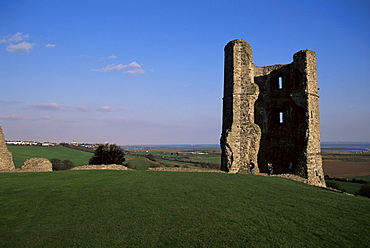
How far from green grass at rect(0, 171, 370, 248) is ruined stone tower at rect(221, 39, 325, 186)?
7.82 meters

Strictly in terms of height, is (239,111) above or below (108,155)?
above

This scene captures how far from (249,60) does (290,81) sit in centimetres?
411

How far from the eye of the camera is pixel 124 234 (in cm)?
624

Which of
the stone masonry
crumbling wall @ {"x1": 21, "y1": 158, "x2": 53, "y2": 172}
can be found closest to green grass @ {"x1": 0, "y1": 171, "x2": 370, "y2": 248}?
crumbling wall @ {"x1": 21, "y1": 158, "x2": 53, "y2": 172}

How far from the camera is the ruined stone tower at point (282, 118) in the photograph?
1903 cm

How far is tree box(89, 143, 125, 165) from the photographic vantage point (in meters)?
35.7

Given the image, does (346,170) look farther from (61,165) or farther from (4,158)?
(4,158)

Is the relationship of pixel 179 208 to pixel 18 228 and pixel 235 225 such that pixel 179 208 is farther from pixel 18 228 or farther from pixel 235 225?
pixel 18 228

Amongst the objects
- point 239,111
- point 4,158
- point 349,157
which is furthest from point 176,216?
point 349,157

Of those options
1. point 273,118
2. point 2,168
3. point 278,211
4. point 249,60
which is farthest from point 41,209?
point 273,118

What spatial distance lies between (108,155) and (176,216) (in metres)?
30.2

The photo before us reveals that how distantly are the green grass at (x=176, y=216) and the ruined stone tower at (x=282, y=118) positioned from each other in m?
7.82

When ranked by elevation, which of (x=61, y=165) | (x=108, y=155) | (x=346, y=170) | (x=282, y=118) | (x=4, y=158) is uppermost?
(x=282, y=118)

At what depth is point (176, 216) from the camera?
732cm
